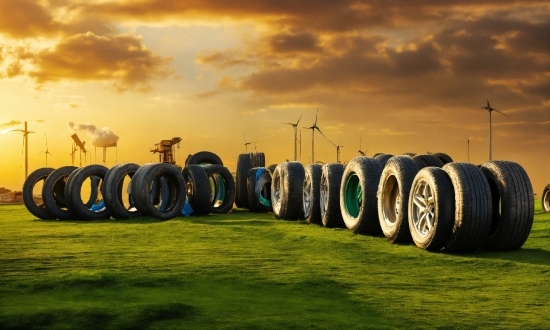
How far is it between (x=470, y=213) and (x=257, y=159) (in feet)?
67.1

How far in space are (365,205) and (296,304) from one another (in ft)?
28.9

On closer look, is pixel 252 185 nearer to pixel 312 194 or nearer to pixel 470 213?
pixel 312 194

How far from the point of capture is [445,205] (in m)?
13.2

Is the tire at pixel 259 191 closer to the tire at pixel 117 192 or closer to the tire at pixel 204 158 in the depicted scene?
the tire at pixel 204 158

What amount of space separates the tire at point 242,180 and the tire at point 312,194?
9430 millimetres

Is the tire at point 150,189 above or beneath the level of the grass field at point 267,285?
above

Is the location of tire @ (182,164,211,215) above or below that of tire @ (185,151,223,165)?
below

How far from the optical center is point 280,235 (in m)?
16.5

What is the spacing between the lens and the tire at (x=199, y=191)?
1024 inches

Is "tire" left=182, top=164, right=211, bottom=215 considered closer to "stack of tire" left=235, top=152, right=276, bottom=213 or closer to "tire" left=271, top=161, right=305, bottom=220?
"stack of tire" left=235, top=152, right=276, bottom=213

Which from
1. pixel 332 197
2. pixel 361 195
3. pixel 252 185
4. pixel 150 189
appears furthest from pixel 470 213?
pixel 252 185

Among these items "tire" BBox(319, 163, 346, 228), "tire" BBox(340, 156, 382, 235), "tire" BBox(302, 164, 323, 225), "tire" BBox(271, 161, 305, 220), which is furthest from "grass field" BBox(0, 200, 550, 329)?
"tire" BBox(271, 161, 305, 220)

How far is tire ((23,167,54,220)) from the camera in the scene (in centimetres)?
2625

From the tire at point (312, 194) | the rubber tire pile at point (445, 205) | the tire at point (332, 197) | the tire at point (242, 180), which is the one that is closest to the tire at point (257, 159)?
the tire at point (242, 180)
